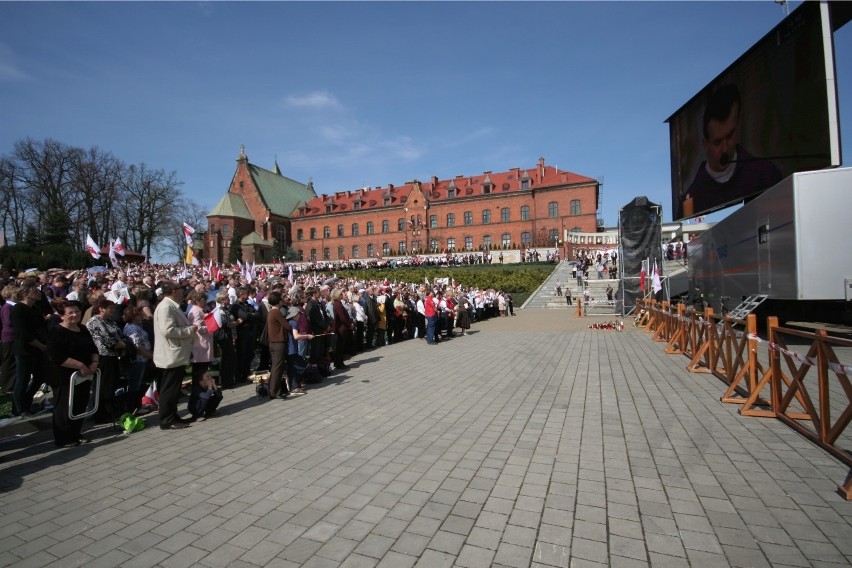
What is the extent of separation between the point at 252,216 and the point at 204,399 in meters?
83.9

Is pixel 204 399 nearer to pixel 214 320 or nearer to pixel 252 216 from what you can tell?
pixel 214 320

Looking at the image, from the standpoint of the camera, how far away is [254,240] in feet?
261

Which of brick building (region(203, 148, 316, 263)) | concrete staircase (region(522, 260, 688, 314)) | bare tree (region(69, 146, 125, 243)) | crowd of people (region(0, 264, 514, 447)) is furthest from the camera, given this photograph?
brick building (region(203, 148, 316, 263))

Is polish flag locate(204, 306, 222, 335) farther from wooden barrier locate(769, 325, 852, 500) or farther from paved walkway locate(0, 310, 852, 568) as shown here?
wooden barrier locate(769, 325, 852, 500)

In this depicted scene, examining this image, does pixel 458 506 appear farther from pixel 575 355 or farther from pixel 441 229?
pixel 441 229

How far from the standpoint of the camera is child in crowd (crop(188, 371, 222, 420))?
6520 millimetres

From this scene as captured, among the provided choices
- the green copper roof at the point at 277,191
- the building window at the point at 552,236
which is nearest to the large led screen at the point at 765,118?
the building window at the point at 552,236

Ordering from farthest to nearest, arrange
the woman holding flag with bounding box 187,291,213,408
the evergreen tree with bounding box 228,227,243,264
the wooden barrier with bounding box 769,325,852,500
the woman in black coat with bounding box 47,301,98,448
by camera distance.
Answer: the evergreen tree with bounding box 228,227,243,264
the woman holding flag with bounding box 187,291,213,408
the woman in black coat with bounding box 47,301,98,448
the wooden barrier with bounding box 769,325,852,500

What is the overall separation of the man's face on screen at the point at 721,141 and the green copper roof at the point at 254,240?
72591 millimetres

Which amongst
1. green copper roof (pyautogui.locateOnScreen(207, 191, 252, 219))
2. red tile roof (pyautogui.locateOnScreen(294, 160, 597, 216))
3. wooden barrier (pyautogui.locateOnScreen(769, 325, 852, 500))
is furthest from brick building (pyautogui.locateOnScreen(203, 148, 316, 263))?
wooden barrier (pyautogui.locateOnScreen(769, 325, 852, 500))

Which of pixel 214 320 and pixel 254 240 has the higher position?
pixel 254 240

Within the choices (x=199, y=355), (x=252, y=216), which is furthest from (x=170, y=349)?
(x=252, y=216)

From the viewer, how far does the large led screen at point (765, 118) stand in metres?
14.7

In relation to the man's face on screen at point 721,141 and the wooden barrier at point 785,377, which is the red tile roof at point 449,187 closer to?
the man's face on screen at point 721,141
